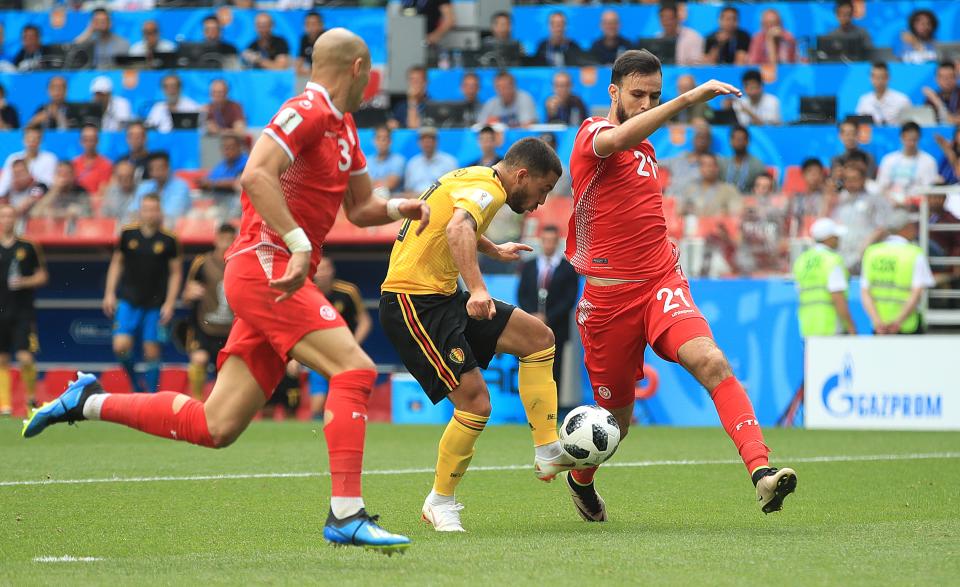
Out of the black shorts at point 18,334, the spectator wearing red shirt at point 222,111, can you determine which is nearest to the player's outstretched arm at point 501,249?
the black shorts at point 18,334

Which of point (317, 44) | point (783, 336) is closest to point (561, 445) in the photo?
point (317, 44)

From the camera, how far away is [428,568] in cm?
534

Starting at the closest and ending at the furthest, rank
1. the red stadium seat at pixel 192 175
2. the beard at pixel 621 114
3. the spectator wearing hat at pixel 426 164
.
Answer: the beard at pixel 621 114 → the spectator wearing hat at pixel 426 164 → the red stadium seat at pixel 192 175

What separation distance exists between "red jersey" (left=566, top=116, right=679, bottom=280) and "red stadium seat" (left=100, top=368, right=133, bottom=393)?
11323 mm

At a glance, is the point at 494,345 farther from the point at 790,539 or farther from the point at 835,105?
the point at 835,105

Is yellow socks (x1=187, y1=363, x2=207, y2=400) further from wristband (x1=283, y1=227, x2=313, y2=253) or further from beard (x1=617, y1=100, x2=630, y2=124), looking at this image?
wristband (x1=283, y1=227, x2=313, y2=253)

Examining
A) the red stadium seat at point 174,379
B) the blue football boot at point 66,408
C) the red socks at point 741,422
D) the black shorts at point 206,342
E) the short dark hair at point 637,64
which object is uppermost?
the short dark hair at point 637,64

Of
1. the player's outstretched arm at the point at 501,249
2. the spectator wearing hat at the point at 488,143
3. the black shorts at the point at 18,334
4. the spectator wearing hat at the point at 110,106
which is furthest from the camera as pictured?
the spectator wearing hat at the point at 110,106

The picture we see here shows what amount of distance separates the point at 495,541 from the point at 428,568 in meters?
0.98

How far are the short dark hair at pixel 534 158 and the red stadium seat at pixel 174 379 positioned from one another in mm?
12281

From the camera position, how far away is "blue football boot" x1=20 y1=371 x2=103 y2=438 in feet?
20.0

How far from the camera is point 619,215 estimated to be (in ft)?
23.5

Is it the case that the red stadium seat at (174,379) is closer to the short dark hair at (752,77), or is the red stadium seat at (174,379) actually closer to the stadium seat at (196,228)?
the stadium seat at (196,228)

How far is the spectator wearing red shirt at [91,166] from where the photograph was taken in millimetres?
19672
